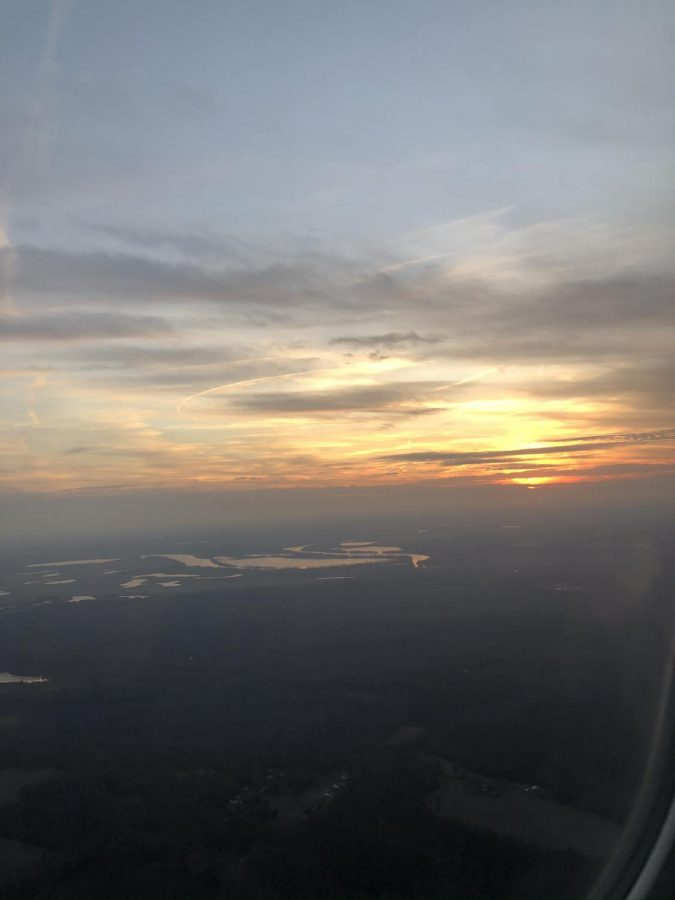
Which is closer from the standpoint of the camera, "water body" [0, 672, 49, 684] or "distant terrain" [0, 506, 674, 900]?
"distant terrain" [0, 506, 674, 900]

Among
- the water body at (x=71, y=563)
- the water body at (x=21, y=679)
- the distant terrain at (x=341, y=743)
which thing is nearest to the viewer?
the distant terrain at (x=341, y=743)

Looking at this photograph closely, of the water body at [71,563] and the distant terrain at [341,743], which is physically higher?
the water body at [71,563]

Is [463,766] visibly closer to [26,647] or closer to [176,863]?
[176,863]

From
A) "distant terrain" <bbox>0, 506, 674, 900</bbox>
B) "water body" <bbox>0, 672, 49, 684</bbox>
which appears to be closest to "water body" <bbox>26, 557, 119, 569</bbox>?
"distant terrain" <bbox>0, 506, 674, 900</bbox>

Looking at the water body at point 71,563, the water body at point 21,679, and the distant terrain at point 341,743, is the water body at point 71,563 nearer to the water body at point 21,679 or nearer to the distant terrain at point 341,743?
the distant terrain at point 341,743

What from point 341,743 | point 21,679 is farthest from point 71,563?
point 341,743

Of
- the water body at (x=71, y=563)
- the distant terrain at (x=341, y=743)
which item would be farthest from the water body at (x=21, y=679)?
the water body at (x=71, y=563)

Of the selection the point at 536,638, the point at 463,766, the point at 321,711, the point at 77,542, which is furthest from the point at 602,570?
the point at 77,542

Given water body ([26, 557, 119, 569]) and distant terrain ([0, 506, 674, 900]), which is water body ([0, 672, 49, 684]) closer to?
distant terrain ([0, 506, 674, 900])

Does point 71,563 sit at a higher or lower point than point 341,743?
higher

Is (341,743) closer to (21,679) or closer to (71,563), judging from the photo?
(21,679)

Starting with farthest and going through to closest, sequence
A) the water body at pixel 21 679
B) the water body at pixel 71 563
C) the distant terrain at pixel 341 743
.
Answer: the water body at pixel 71 563
the water body at pixel 21 679
the distant terrain at pixel 341 743
